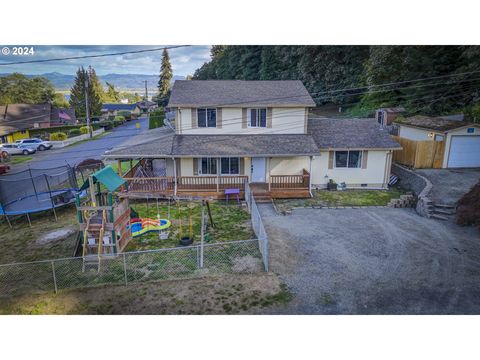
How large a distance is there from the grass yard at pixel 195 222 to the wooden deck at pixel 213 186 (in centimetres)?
63

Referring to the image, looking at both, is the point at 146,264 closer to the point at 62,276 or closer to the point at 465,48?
the point at 62,276

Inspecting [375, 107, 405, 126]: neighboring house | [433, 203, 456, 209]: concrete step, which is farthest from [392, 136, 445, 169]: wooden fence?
[375, 107, 405, 126]: neighboring house

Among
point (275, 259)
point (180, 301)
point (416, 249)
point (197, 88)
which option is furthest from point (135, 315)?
point (197, 88)

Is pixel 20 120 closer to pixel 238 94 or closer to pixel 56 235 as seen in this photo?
pixel 238 94

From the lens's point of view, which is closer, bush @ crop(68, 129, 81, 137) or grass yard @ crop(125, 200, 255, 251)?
grass yard @ crop(125, 200, 255, 251)

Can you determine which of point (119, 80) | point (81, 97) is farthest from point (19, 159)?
point (119, 80)

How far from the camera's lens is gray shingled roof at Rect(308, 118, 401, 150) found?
18.8 metres

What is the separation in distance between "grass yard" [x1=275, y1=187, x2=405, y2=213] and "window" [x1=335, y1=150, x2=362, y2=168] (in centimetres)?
156

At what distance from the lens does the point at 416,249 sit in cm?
1187

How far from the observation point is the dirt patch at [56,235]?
13.2m

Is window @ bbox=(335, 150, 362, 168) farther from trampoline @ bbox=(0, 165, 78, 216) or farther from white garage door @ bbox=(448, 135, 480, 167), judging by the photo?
trampoline @ bbox=(0, 165, 78, 216)

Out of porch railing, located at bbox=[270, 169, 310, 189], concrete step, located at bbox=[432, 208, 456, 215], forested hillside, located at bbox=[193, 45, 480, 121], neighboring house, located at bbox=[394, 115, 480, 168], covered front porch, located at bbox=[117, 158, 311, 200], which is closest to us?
concrete step, located at bbox=[432, 208, 456, 215]

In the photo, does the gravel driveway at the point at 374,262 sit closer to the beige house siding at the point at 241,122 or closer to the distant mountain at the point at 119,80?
the beige house siding at the point at 241,122

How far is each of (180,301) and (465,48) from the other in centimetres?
2642
